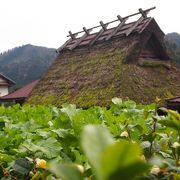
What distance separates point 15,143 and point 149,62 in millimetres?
16715

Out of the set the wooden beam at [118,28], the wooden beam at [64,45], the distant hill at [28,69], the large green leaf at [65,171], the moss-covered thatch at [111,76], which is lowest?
the large green leaf at [65,171]

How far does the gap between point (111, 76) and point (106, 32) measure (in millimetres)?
4734

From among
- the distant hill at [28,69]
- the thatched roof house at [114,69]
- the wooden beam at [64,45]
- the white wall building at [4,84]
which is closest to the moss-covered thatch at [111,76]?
the thatched roof house at [114,69]

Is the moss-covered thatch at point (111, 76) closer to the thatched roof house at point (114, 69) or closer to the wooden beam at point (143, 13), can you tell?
the thatched roof house at point (114, 69)

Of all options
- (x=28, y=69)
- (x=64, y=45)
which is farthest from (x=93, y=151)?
(x=28, y=69)

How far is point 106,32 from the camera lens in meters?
20.2

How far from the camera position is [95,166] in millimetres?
438

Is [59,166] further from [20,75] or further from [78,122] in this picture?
[20,75]

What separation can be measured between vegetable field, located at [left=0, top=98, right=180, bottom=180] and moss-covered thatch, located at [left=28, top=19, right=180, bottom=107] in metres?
12.1

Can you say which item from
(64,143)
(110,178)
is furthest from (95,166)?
(64,143)

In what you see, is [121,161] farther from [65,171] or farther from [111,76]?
[111,76]

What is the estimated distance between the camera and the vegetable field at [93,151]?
1.42ft

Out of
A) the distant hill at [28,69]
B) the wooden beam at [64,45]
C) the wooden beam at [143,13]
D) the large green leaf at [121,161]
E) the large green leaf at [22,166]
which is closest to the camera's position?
the large green leaf at [121,161]

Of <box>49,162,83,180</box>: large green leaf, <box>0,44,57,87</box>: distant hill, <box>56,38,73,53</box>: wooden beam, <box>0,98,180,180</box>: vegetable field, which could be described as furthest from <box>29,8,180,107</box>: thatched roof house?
<box>0,44,57,87</box>: distant hill
